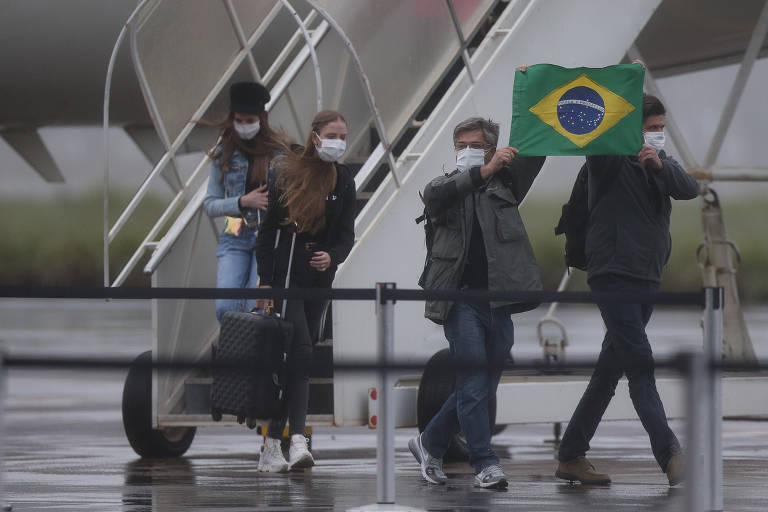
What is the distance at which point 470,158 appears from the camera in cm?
704

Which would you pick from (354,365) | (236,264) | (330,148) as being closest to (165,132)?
(236,264)

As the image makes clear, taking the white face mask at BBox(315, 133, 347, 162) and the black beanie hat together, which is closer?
the white face mask at BBox(315, 133, 347, 162)

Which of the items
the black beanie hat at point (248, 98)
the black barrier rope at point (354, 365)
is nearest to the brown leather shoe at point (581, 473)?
the black barrier rope at point (354, 365)

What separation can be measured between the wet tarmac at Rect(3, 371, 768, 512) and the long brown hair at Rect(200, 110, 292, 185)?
1728mm

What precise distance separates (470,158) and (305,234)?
1.27 m

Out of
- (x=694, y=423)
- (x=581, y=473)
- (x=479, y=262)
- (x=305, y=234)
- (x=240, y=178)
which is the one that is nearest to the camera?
(x=694, y=423)

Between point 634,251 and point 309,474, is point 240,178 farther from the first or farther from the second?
point 634,251

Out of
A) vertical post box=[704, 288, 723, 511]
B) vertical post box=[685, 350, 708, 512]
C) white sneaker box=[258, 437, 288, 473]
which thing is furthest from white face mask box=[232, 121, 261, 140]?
vertical post box=[685, 350, 708, 512]

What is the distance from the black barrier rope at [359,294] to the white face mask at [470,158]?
1363 millimetres

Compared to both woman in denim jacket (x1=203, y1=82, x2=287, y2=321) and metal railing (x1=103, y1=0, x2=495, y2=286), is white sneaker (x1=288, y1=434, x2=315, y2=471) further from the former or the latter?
metal railing (x1=103, y1=0, x2=495, y2=286)

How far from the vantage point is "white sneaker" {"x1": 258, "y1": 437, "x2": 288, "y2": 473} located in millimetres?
8031

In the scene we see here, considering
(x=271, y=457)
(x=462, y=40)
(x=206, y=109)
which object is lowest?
(x=271, y=457)

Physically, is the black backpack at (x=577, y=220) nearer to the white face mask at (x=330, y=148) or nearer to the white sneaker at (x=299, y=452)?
the white face mask at (x=330, y=148)

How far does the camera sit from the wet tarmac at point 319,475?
665cm
